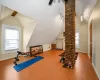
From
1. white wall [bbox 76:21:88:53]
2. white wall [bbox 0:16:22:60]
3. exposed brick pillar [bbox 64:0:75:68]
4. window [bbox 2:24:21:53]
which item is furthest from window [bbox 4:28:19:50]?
white wall [bbox 76:21:88:53]

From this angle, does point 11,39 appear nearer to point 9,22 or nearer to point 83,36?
point 9,22

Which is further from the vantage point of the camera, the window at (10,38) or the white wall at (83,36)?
the white wall at (83,36)

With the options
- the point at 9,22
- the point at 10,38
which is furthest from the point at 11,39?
the point at 9,22

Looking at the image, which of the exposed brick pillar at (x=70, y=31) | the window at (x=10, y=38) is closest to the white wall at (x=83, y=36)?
the exposed brick pillar at (x=70, y=31)

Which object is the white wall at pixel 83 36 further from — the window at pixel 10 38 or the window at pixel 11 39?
the window at pixel 11 39

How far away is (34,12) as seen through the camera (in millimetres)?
4176

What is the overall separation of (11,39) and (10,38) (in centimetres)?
9

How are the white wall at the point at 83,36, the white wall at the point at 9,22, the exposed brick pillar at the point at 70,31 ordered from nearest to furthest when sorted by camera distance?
the exposed brick pillar at the point at 70,31 → the white wall at the point at 9,22 → the white wall at the point at 83,36

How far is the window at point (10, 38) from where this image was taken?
185 inches

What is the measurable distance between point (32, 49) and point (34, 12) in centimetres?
306

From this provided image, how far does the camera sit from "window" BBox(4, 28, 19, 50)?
4.91 m

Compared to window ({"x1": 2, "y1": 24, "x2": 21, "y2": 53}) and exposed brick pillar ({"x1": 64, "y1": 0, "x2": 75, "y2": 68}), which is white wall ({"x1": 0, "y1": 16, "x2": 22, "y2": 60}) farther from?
exposed brick pillar ({"x1": 64, "y1": 0, "x2": 75, "y2": 68})

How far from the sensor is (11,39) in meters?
5.16

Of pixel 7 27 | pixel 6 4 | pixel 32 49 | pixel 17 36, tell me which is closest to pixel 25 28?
pixel 17 36
